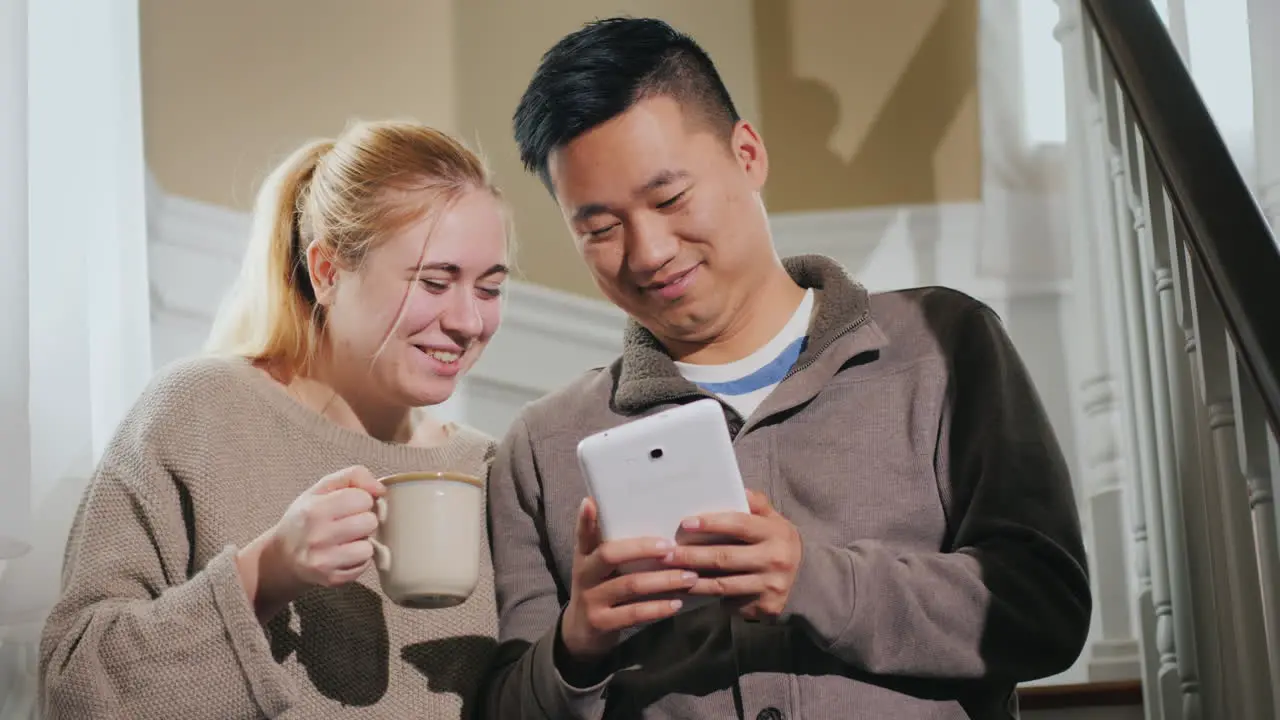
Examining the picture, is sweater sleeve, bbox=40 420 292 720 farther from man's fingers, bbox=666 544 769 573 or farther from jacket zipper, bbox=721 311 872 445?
jacket zipper, bbox=721 311 872 445

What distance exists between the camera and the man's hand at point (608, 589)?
4.50 ft

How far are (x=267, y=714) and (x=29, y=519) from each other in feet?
1.34

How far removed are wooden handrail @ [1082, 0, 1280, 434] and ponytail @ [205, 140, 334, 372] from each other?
102cm

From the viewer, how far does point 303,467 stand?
1.73m

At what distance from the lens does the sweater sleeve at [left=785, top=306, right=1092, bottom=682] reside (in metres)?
1.44

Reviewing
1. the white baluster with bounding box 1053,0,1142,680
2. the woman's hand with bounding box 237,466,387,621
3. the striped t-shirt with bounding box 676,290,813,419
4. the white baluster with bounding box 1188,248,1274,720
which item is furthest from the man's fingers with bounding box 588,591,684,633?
the white baluster with bounding box 1053,0,1142,680

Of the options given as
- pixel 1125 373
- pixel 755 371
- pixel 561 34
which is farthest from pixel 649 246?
pixel 561 34

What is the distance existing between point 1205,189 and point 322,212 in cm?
102

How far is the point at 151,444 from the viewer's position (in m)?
1.64

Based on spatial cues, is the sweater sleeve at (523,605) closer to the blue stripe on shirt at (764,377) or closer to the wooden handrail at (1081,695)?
the blue stripe on shirt at (764,377)

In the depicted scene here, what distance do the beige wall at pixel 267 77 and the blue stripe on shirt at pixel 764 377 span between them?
3.78ft

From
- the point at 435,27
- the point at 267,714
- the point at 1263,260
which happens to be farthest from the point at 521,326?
the point at 1263,260

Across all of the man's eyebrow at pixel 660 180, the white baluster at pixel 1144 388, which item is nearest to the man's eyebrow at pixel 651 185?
the man's eyebrow at pixel 660 180

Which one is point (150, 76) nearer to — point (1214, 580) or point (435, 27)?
point (435, 27)
